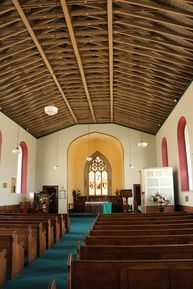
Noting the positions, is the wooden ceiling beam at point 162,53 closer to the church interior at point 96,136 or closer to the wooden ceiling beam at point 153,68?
the church interior at point 96,136

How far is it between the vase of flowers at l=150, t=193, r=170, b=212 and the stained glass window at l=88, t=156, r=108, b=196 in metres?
7.79

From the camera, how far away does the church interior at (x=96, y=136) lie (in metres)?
3.57

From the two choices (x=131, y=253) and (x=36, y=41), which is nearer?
(x=131, y=253)

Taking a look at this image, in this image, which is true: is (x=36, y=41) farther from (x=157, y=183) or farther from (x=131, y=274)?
(x=157, y=183)

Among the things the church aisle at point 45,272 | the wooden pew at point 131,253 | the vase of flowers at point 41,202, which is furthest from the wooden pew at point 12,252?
the vase of flowers at point 41,202

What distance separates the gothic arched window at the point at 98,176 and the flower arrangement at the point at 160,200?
307 inches

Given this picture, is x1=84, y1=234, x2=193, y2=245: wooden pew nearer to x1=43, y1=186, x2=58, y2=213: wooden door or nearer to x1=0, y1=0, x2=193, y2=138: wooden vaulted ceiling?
x1=0, y1=0, x2=193, y2=138: wooden vaulted ceiling

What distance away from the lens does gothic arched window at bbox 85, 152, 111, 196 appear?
18531mm

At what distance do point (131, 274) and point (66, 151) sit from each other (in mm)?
14424

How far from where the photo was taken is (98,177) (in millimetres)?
18781

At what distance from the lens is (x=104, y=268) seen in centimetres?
225

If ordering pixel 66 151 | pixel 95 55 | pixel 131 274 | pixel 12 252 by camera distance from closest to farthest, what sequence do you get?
pixel 131 274 < pixel 12 252 < pixel 95 55 < pixel 66 151

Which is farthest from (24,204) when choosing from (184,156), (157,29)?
(157,29)

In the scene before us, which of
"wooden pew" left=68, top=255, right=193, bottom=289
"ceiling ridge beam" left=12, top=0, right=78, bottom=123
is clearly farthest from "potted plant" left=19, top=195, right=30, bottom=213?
"wooden pew" left=68, top=255, right=193, bottom=289
